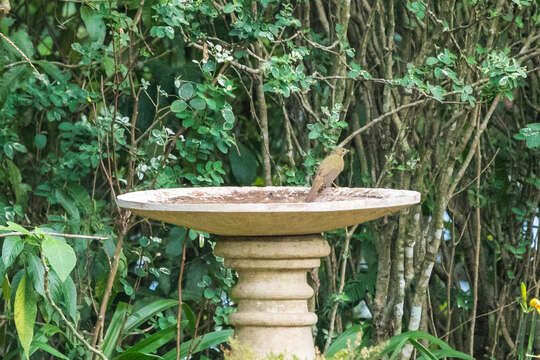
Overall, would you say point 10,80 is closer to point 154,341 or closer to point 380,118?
point 154,341

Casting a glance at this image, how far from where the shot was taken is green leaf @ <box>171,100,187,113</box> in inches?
128

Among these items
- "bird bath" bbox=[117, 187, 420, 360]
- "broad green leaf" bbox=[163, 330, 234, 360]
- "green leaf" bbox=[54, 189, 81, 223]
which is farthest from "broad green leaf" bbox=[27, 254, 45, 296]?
"green leaf" bbox=[54, 189, 81, 223]

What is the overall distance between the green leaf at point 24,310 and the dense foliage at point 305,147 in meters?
0.39

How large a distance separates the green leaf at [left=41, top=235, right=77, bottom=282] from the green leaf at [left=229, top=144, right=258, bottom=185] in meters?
1.84

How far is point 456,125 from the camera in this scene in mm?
3814

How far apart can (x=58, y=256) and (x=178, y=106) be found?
105 centimetres

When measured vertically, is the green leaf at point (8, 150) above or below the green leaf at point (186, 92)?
below

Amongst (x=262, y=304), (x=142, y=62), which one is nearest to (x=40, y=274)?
(x=262, y=304)

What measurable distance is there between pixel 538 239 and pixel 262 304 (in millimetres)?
1953

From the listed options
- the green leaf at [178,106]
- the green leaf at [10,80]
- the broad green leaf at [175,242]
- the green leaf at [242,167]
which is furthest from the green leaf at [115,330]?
the green leaf at [10,80]

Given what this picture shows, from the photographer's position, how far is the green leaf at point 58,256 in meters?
2.38

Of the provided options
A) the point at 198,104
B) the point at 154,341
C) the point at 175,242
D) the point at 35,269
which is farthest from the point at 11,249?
the point at 175,242

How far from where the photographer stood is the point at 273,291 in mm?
2672

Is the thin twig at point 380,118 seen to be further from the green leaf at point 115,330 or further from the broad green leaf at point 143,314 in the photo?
the green leaf at point 115,330
